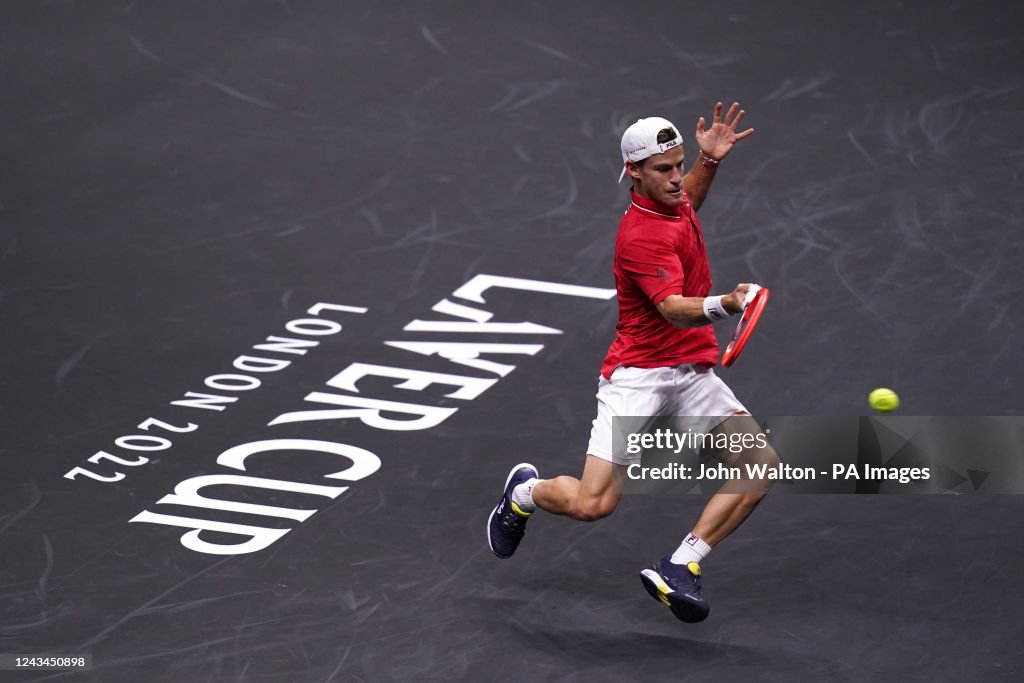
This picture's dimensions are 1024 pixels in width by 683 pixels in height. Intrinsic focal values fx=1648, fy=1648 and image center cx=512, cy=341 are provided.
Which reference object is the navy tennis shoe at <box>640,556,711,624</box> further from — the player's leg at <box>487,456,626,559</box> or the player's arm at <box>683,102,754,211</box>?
the player's arm at <box>683,102,754,211</box>

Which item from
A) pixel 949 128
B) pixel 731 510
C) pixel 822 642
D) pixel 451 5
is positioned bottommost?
pixel 822 642

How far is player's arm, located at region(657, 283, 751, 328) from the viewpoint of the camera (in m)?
5.99

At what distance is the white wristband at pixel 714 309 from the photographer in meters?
6.07

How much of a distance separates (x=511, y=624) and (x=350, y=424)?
6.58 feet

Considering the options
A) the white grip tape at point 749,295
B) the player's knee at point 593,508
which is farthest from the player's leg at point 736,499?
the white grip tape at point 749,295

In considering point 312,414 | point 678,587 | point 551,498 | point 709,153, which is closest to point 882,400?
point 709,153

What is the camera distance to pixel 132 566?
23.9ft

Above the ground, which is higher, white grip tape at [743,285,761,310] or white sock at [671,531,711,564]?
white grip tape at [743,285,761,310]

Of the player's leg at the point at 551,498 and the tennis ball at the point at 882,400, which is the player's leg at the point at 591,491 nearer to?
the player's leg at the point at 551,498

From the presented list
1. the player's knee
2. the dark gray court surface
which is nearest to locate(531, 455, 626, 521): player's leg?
the player's knee

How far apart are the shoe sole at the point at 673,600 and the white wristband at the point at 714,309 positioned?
3.67 ft

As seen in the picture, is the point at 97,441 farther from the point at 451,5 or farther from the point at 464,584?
the point at 451,5

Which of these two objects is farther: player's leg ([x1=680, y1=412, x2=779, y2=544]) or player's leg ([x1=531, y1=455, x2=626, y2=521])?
player's leg ([x1=531, y1=455, x2=626, y2=521])

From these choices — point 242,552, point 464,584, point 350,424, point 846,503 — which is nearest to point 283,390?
point 350,424
